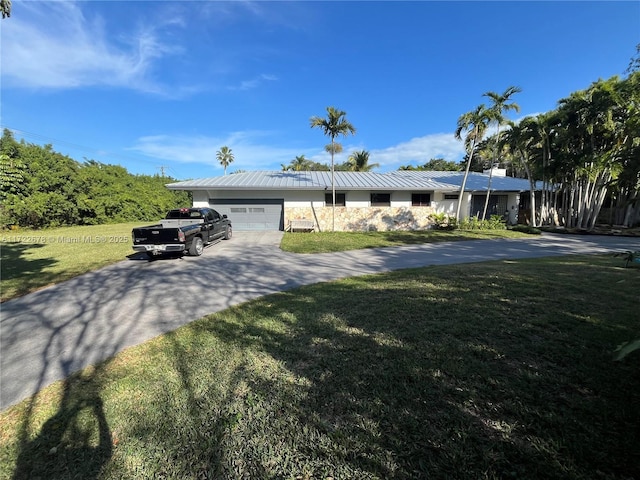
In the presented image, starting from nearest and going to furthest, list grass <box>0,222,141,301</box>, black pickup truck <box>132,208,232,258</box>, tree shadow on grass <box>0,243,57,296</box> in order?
tree shadow on grass <box>0,243,57,296</box>
grass <box>0,222,141,301</box>
black pickup truck <box>132,208,232,258</box>

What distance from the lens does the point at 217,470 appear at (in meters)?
1.96

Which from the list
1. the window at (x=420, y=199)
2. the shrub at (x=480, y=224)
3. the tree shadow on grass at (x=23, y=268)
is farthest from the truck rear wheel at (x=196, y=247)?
the shrub at (x=480, y=224)

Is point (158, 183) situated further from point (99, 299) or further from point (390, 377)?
point (390, 377)

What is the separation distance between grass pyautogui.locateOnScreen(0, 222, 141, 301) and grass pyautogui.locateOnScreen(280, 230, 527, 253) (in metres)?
6.87

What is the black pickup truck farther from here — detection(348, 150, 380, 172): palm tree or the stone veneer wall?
detection(348, 150, 380, 172): palm tree

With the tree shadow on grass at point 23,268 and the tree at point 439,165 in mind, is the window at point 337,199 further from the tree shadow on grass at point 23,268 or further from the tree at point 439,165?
the tree at point 439,165

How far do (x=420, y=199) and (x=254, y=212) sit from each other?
37.6 feet

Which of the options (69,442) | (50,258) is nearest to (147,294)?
(69,442)

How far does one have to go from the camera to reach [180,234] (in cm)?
954

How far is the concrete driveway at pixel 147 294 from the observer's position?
366cm

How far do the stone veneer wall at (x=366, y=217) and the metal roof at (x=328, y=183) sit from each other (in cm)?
161

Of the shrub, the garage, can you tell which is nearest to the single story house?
the garage

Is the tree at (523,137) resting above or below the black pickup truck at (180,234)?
above

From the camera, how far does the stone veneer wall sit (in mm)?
18375
